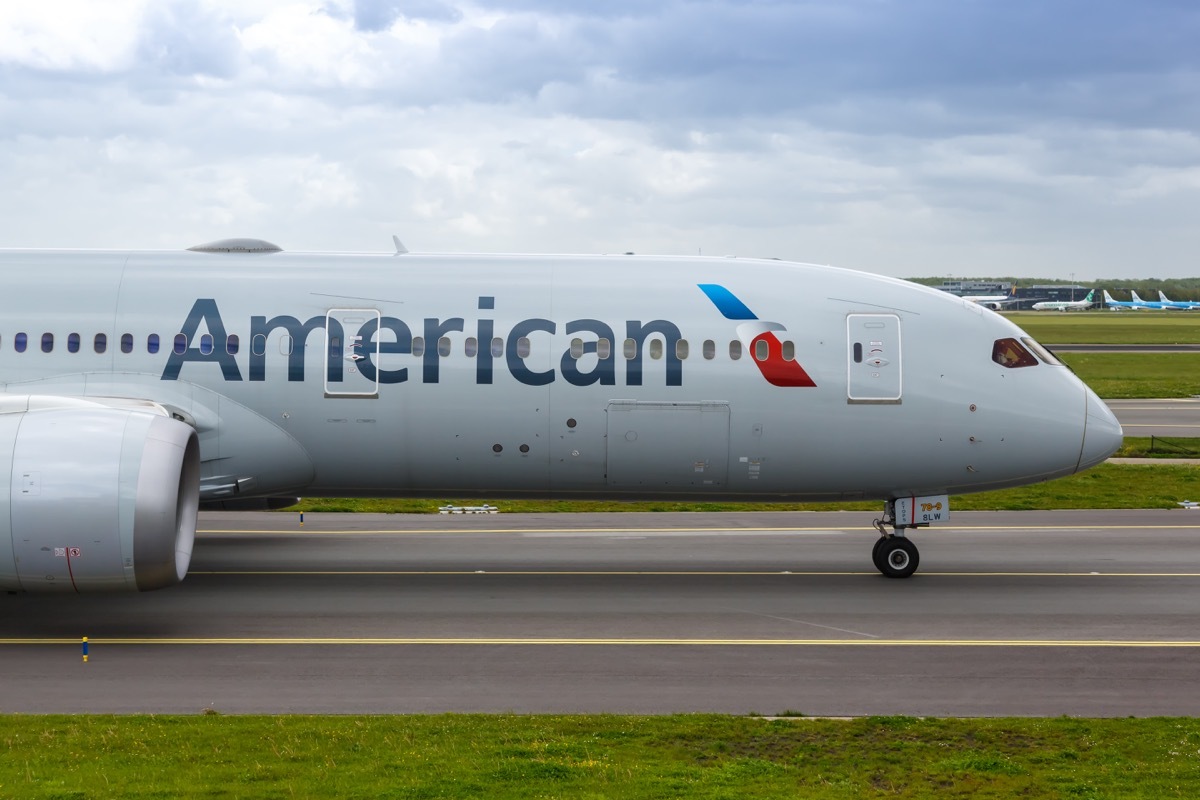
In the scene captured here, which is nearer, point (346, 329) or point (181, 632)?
point (181, 632)

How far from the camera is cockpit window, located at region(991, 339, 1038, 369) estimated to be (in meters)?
18.6

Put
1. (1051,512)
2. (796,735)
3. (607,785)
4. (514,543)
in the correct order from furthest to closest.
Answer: (1051,512), (514,543), (796,735), (607,785)

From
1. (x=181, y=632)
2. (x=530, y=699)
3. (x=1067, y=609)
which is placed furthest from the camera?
(x=1067, y=609)

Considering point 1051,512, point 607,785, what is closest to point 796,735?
point 607,785

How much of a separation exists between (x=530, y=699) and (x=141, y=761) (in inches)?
151

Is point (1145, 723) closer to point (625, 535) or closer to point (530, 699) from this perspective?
point (530, 699)

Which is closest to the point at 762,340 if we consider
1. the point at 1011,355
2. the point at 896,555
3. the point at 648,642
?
the point at 1011,355

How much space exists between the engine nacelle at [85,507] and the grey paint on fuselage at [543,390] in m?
2.72

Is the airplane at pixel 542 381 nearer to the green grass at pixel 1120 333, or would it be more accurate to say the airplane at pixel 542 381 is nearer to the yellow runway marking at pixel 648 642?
the yellow runway marking at pixel 648 642

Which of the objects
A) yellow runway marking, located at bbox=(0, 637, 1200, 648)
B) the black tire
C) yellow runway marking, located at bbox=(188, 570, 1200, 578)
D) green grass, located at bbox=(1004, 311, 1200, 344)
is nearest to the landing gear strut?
the black tire

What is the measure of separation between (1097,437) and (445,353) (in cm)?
936

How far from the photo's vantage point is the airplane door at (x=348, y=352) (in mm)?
18109

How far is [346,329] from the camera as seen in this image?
1823 centimetres

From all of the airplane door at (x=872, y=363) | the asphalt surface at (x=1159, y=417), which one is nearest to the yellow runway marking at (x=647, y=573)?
the airplane door at (x=872, y=363)
